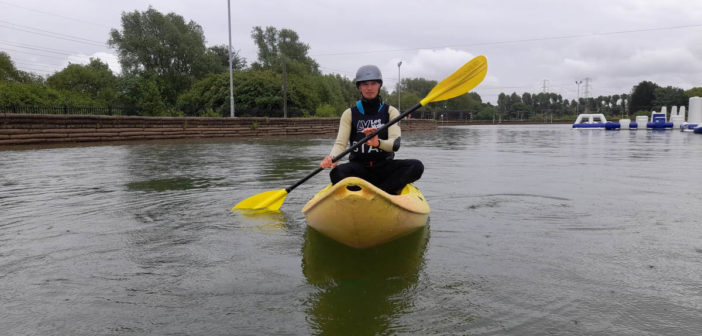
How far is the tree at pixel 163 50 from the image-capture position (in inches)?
1837

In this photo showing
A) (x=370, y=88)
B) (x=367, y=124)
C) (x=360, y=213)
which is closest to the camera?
(x=360, y=213)

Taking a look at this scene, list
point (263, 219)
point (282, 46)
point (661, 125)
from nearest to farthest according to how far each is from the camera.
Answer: point (263, 219), point (661, 125), point (282, 46)

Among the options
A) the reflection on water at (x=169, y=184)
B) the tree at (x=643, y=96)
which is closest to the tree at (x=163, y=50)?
the reflection on water at (x=169, y=184)

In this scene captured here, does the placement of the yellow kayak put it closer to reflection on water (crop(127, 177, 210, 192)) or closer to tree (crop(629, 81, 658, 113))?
reflection on water (crop(127, 177, 210, 192))

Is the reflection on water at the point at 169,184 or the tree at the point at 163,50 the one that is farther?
the tree at the point at 163,50

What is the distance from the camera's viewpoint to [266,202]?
4883 mm

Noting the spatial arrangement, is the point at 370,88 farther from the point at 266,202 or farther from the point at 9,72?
the point at 9,72

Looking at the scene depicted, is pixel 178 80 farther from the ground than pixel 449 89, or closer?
farther from the ground

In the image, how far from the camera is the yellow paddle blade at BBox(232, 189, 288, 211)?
4.85 metres

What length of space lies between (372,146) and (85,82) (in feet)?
188

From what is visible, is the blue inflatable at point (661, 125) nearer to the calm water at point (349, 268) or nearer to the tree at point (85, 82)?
the calm water at point (349, 268)

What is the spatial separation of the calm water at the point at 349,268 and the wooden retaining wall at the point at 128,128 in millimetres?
11390

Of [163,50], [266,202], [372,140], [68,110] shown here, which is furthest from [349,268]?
[163,50]

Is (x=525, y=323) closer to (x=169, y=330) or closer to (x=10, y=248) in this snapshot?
(x=169, y=330)
